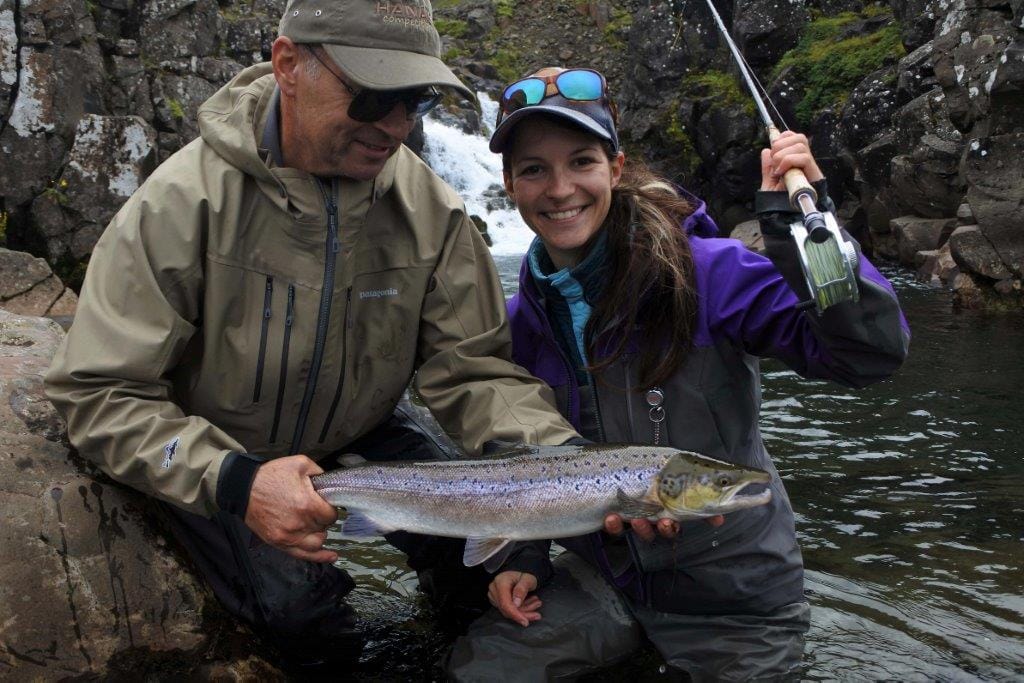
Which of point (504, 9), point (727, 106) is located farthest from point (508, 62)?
point (727, 106)

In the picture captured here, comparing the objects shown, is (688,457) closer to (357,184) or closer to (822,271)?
(822,271)

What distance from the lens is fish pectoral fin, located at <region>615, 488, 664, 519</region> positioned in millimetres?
3332

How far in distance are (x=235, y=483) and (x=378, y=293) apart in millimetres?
1079

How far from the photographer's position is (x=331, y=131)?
12.0 feet

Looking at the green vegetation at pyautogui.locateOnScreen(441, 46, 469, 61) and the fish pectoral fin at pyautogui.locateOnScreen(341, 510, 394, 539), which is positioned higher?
the green vegetation at pyautogui.locateOnScreen(441, 46, 469, 61)

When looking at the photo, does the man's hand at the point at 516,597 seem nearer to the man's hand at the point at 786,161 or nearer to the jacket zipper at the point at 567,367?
the jacket zipper at the point at 567,367

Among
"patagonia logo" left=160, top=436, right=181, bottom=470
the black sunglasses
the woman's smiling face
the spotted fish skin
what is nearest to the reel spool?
the spotted fish skin

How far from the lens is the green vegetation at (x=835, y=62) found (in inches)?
1105

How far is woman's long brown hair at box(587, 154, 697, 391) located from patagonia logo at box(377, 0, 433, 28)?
943 millimetres

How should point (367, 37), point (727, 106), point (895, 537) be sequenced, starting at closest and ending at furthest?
1. point (367, 37)
2. point (895, 537)
3. point (727, 106)

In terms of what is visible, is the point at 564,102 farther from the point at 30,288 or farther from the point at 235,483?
the point at 30,288

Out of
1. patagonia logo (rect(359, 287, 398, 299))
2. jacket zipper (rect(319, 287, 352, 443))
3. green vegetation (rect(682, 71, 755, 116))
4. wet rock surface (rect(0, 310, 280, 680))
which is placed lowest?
wet rock surface (rect(0, 310, 280, 680))

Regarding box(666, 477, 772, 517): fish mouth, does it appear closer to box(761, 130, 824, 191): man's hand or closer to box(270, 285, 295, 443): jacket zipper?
box(761, 130, 824, 191): man's hand

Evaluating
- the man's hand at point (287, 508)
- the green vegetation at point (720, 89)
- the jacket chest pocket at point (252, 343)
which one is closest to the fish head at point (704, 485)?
the man's hand at point (287, 508)
